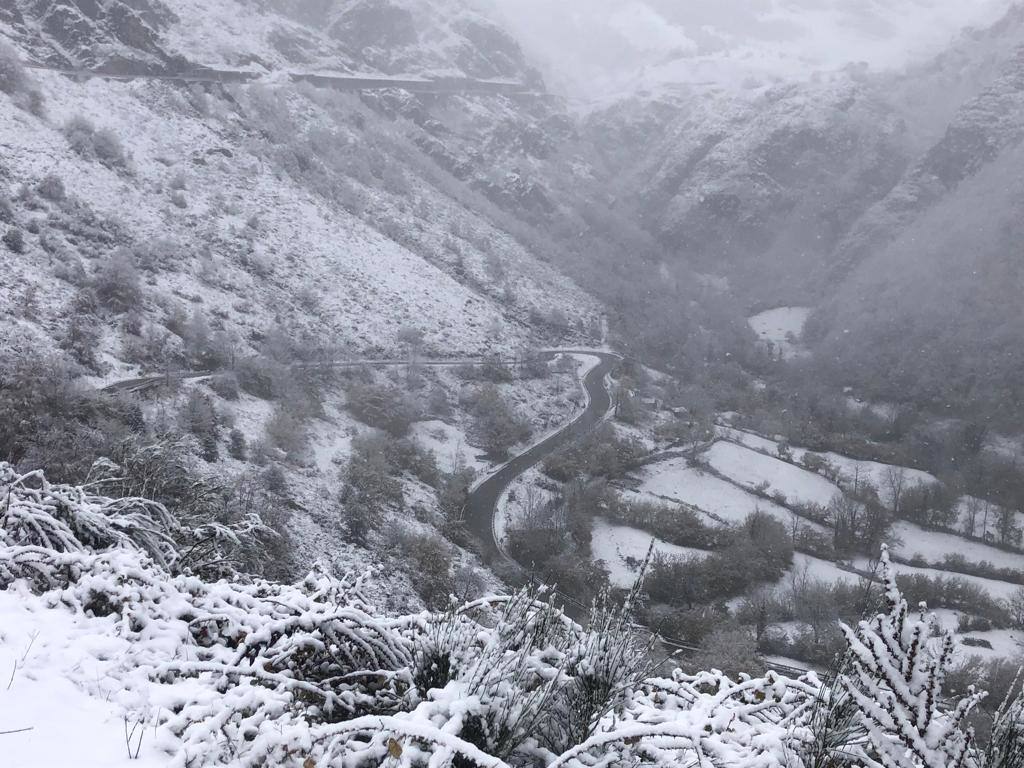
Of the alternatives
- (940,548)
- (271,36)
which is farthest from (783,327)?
(271,36)

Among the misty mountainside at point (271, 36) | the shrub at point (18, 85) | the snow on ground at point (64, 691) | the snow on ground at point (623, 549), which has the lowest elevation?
the snow on ground at point (623, 549)

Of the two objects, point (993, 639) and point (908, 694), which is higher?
point (908, 694)

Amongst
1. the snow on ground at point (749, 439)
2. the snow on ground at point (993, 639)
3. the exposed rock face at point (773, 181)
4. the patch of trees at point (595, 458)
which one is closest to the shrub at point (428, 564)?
the patch of trees at point (595, 458)

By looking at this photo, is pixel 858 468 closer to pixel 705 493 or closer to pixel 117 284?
pixel 705 493

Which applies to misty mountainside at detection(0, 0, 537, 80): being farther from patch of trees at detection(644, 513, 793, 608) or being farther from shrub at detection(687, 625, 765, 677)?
shrub at detection(687, 625, 765, 677)

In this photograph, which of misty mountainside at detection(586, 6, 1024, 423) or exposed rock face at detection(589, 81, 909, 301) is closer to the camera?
misty mountainside at detection(586, 6, 1024, 423)

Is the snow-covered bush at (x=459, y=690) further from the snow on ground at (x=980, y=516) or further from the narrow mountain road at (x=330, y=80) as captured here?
the narrow mountain road at (x=330, y=80)

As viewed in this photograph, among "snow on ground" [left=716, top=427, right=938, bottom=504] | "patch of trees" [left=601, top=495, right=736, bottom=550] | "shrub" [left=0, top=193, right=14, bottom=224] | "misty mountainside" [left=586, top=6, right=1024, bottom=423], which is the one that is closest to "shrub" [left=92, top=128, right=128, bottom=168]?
"shrub" [left=0, top=193, right=14, bottom=224]
